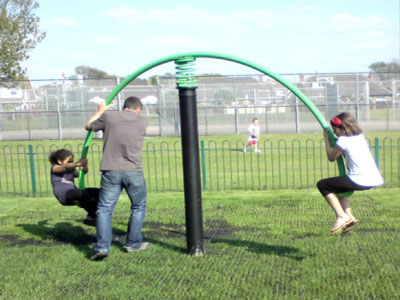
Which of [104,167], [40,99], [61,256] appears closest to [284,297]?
[104,167]

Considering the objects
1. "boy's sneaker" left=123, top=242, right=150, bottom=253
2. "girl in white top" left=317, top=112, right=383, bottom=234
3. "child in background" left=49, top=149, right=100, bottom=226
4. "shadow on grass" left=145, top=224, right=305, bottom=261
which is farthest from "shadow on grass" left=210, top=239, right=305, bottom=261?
"child in background" left=49, top=149, right=100, bottom=226

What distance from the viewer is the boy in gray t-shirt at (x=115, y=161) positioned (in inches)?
228

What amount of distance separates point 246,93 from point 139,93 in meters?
6.71

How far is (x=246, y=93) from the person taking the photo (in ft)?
99.9

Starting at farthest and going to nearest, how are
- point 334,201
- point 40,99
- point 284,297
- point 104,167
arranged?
1. point 40,99
2. point 104,167
3. point 334,201
4. point 284,297

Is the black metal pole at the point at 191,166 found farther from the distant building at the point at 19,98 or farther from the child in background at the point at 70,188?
the distant building at the point at 19,98

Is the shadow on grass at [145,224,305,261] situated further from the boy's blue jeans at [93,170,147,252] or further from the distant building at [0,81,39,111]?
the distant building at [0,81,39,111]

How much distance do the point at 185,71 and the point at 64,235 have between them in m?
3.10

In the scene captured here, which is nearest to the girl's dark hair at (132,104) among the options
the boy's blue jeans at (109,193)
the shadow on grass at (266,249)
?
the boy's blue jeans at (109,193)

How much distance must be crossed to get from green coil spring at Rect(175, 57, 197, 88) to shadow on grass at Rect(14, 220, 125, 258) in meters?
2.28

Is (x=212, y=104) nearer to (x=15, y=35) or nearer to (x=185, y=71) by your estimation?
(x=15, y=35)

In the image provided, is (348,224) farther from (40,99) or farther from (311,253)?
(40,99)

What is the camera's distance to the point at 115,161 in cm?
580

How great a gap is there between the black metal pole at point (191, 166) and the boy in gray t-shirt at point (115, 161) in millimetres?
504
